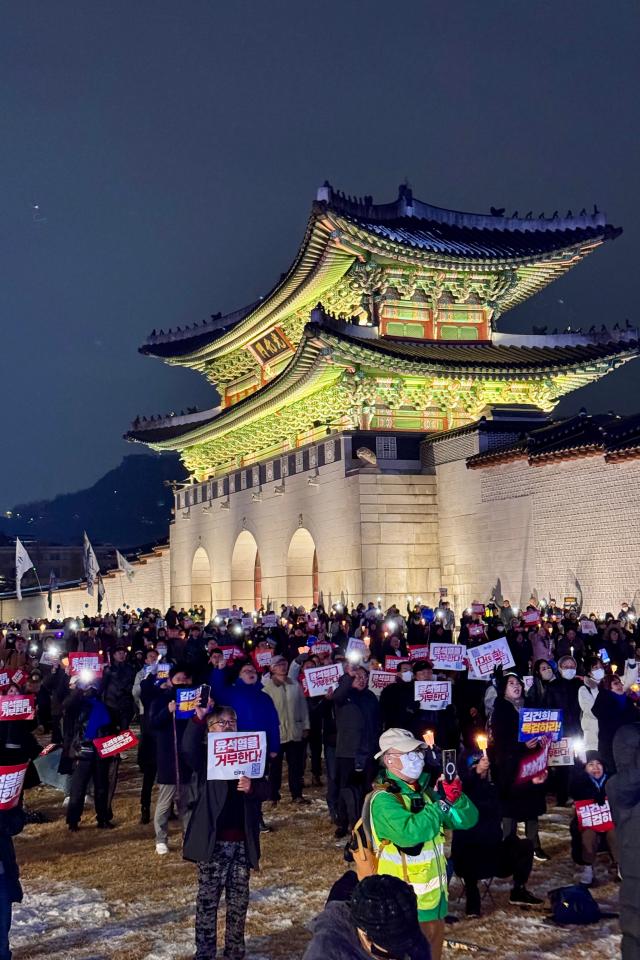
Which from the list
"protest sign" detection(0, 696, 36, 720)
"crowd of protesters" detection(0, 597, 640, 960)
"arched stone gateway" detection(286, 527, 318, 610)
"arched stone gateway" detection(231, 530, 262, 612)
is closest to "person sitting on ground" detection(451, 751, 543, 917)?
"crowd of protesters" detection(0, 597, 640, 960)

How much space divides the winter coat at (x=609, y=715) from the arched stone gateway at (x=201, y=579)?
39.6m

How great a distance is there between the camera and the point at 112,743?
11.8 metres

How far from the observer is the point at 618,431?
85.4 ft

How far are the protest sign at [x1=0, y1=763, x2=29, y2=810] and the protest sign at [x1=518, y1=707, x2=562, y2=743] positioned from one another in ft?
14.7

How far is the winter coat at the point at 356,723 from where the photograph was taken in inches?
420

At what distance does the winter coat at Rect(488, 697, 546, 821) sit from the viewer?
9.07 metres

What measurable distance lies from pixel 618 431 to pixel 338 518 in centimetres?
1139

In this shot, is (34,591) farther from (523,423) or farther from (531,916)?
(531,916)

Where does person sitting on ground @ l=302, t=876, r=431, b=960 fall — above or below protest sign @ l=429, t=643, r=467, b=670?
below

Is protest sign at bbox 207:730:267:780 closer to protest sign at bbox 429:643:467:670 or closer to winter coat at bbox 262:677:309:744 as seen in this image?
winter coat at bbox 262:677:309:744

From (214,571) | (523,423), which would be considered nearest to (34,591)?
(214,571)

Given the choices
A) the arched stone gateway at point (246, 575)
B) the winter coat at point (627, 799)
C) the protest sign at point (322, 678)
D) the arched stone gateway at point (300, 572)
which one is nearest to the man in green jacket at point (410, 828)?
the winter coat at point (627, 799)

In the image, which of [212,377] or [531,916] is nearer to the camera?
[531,916]

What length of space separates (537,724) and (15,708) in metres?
4.92
